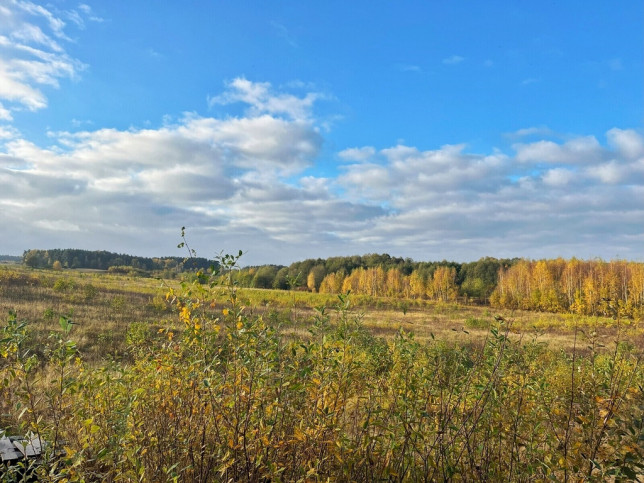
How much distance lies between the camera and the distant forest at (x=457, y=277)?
56.6 m

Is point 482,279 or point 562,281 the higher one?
point 562,281

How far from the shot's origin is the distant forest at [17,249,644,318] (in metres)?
56.6

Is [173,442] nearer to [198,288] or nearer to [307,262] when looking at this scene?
[198,288]

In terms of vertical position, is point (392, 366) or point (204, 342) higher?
point (204, 342)

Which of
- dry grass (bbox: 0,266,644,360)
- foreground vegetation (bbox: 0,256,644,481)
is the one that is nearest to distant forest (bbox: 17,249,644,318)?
dry grass (bbox: 0,266,644,360)

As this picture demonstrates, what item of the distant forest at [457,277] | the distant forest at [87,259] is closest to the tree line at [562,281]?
the distant forest at [457,277]

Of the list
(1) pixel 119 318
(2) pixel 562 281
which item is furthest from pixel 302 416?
(2) pixel 562 281

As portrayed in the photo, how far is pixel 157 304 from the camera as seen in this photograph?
25.8m

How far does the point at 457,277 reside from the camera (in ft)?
285

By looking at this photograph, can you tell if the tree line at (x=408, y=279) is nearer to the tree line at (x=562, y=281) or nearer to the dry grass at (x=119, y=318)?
the tree line at (x=562, y=281)

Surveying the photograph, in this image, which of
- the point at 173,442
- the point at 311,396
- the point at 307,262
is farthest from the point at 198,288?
the point at 307,262

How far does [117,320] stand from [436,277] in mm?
69378

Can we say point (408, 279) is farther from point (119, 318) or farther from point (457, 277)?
point (119, 318)

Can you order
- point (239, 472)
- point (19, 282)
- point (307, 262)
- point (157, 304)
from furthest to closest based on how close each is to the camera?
point (307, 262)
point (19, 282)
point (157, 304)
point (239, 472)
